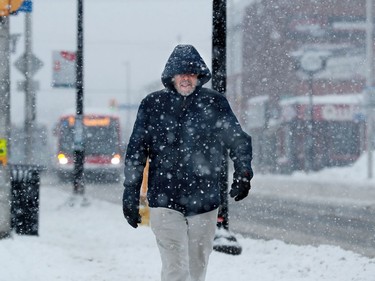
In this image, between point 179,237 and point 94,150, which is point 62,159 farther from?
point 179,237

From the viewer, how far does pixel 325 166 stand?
150ft

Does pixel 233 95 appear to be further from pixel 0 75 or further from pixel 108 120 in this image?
pixel 0 75

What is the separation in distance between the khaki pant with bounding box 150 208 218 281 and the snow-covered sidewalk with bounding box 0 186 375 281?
9.01 ft

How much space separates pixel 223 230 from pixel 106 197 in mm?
13706

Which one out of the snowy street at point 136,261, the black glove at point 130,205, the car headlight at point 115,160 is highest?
the black glove at point 130,205

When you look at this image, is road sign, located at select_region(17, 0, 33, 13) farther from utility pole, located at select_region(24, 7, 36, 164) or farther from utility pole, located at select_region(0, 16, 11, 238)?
utility pole, located at select_region(24, 7, 36, 164)

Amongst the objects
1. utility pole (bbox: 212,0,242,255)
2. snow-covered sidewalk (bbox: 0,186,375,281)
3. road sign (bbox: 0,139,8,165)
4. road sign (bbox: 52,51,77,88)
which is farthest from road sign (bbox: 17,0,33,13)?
road sign (bbox: 52,51,77,88)

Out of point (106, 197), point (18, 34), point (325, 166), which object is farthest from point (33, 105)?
point (325, 166)

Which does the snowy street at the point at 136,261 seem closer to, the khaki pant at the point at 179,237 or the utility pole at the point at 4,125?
the utility pole at the point at 4,125

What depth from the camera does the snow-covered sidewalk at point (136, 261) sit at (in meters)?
7.85

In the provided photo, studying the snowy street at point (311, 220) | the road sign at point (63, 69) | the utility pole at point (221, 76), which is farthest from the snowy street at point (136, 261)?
the road sign at point (63, 69)

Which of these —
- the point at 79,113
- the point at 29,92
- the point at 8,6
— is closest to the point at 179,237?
the point at 8,6

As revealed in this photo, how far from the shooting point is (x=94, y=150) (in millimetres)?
30594

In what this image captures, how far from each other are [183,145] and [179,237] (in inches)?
22.9
